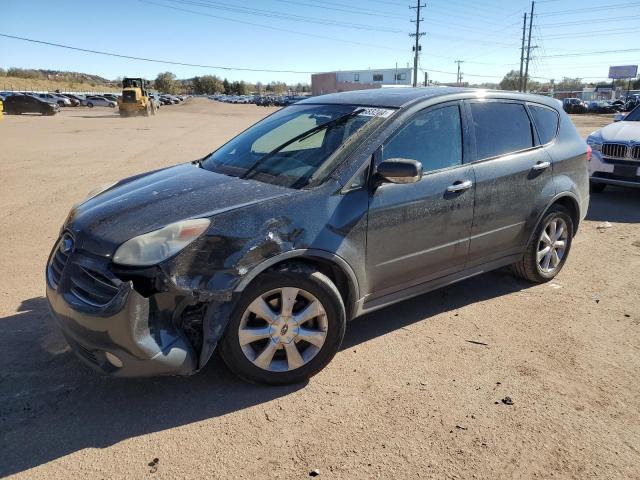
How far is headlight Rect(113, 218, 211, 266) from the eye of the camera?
2.76 m

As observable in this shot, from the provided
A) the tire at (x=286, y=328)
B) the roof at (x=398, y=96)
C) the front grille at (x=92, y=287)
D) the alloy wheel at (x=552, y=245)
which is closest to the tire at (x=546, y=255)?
the alloy wheel at (x=552, y=245)

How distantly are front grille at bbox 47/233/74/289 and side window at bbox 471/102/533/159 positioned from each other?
306 centimetres

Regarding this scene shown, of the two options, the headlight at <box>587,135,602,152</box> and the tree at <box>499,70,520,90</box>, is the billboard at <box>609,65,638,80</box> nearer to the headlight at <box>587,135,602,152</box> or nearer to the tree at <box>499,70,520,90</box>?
the tree at <box>499,70,520,90</box>

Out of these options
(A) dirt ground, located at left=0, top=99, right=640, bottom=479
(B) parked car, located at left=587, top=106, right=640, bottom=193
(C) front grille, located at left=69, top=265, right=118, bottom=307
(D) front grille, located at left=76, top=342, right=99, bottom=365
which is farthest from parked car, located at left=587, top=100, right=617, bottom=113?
(D) front grille, located at left=76, top=342, right=99, bottom=365

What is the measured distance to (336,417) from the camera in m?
2.94

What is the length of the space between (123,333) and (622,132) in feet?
29.9

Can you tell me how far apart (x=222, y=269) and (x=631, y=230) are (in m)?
6.40

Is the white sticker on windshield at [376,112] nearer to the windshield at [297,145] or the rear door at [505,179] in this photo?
the windshield at [297,145]

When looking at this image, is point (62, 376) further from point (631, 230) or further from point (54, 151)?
point (54, 151)

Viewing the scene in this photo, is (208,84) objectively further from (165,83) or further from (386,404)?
(386,404)

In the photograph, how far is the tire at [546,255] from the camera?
15.4 feet

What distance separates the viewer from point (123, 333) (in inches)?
106

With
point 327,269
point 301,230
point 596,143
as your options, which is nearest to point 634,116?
point 596,143

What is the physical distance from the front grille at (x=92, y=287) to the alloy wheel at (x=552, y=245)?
12.3ft
